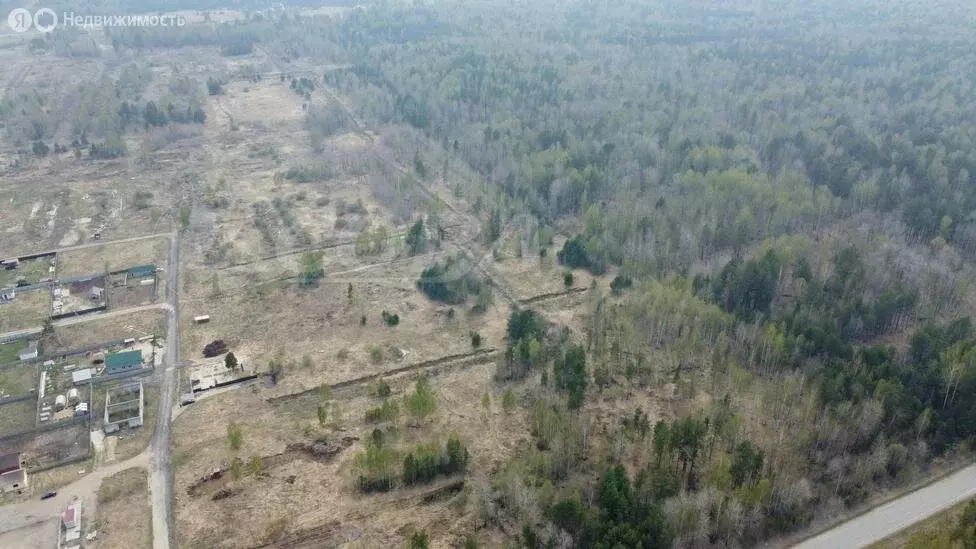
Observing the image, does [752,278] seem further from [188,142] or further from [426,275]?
[188,142]

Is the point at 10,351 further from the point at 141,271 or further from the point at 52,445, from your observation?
the point at 52,445

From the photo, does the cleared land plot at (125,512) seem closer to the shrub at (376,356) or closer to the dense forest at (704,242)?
the dense forest at (704,242)

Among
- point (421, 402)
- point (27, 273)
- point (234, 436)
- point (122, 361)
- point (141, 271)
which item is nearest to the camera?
point (234, 436)

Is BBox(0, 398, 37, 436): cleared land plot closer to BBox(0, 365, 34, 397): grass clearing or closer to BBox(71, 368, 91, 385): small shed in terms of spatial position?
BBox(0, 365, 34, 397): grass clearing

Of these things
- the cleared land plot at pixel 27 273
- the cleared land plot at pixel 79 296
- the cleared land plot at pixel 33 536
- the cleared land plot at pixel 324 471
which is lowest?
the cleared land plot at pixel 33 536

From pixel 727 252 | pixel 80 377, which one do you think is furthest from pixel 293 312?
pixel 727 252

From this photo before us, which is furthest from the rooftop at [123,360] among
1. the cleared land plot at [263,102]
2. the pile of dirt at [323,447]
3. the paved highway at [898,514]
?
the cleared land plot at [263,102]

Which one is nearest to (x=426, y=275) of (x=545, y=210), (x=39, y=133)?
(x=545, y=210)
